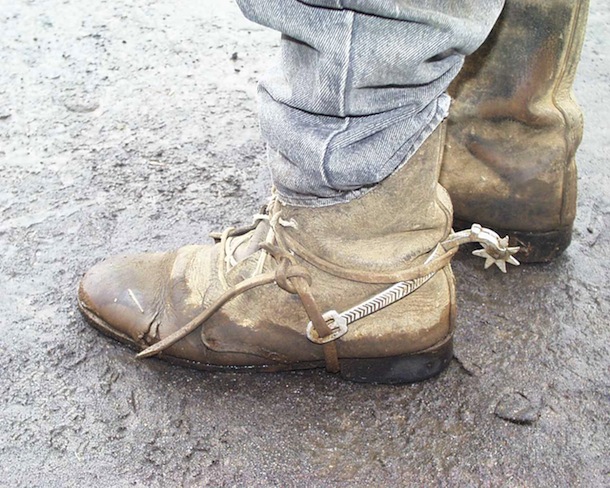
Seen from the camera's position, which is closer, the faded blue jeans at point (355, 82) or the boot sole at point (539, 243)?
the faded blue jeans at point (355, 82)

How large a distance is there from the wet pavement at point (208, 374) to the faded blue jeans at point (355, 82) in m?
0.37

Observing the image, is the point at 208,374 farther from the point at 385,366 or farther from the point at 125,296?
the point at 385,366

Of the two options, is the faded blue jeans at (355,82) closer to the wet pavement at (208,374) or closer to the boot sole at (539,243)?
the wet pavement at (208,374)

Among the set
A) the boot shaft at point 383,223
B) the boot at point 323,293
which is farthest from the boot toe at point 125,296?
the boot shaft at point 383,223

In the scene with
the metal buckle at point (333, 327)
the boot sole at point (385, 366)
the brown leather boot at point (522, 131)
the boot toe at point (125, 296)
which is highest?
the brown leather boot at point (522, 131)

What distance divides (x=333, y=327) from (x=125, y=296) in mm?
365

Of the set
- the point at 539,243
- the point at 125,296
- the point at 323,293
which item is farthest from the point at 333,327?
the point at 539,243

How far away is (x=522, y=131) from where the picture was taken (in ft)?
4.71

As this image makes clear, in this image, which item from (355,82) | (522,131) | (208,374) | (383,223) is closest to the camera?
(355,82)

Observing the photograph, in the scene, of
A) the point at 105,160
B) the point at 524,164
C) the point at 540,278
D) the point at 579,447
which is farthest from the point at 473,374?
the point at 105,160

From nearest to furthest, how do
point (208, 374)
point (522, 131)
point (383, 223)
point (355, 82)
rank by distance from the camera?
point (355, 82), point (383, 223), point (208, 374), point (522, 131)

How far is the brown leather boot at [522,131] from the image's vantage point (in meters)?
1.35

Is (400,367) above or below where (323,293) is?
below

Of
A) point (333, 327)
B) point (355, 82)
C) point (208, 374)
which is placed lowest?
point (208, 374)
